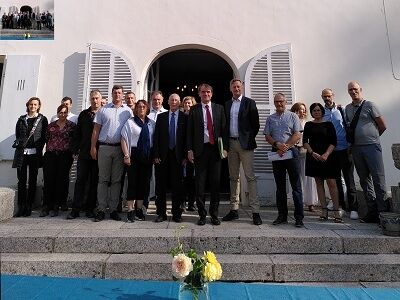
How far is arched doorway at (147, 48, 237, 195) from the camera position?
7791 millimetres

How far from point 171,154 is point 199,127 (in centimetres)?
56

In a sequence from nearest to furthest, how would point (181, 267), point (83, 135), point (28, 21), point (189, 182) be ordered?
point (181, 267) → point (83, 135) → point (189, 182) → point (28, 21)

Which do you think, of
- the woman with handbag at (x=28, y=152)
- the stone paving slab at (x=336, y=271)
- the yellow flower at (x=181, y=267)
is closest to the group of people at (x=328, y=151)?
the stone paving slab at (x=336, y=271)

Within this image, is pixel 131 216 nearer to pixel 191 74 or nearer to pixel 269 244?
pixel 269 244

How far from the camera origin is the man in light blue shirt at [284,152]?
13.7 ft

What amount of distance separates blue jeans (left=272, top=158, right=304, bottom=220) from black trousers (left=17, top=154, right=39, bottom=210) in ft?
11.8

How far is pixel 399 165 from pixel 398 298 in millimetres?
2106

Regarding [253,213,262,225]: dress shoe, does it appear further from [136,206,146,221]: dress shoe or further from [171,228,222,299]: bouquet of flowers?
[171,228,222,299]: bouquet of flowers

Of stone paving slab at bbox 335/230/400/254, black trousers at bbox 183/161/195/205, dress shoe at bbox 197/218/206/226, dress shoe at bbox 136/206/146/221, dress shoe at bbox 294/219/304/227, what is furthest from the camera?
black trousers at bbox 183/161/195/205

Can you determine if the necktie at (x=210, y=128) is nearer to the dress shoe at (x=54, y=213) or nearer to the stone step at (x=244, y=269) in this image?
the stone step at (x=244, y=269)

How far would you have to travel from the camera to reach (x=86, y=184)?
187 inches

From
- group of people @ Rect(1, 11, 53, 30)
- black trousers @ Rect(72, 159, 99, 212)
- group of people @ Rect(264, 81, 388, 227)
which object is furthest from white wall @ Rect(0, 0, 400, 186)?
black trousers @ Rect(72, 159, 99, 212)

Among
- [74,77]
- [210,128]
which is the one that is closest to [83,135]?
[210,128]

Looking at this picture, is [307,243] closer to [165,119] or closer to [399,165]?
[399,165]
